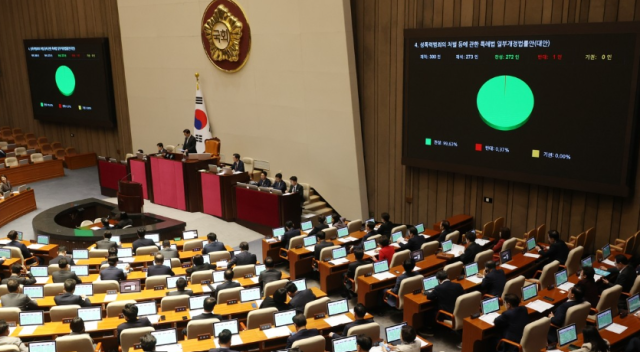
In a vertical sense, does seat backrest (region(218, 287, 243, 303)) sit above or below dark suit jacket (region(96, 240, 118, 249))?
above

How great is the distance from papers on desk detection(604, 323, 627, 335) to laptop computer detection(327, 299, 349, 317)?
322 centimetres

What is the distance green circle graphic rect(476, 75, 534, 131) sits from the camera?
37.6 ft

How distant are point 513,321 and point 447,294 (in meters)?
1.15

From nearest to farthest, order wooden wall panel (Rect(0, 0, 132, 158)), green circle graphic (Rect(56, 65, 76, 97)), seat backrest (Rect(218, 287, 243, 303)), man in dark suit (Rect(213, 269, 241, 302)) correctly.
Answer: seat backrest (Rect(218, 287, 243, 303)) → man in dark suit (Rect(213, 269, 241, 302)) → wooden wall panel (Rect(0, 0, 132, 158)) → green circle graphic (Rect(56, 65, 76, 97))

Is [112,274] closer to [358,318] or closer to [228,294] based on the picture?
[228,294]

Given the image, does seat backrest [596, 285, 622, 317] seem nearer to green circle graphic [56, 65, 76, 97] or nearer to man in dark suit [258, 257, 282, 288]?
man in dark suit [258, 257, 282, 288]

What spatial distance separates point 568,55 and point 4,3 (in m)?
20.4

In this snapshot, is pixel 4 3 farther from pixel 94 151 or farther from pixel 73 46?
pixel 94 151

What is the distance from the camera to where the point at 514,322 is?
7.46m

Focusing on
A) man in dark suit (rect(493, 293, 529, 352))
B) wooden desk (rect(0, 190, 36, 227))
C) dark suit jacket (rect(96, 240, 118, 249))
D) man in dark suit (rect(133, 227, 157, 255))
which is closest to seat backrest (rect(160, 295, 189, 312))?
man in dark suit (rect(133, 227, 157, 255))

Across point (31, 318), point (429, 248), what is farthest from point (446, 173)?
point (31, 318)

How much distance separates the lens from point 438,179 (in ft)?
43.6

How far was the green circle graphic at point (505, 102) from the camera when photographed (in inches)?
451

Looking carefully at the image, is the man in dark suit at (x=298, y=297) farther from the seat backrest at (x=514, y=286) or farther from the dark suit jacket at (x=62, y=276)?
the dark suit jacket at (x=62, y=276)
